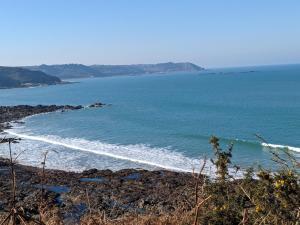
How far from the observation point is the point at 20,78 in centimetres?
15375

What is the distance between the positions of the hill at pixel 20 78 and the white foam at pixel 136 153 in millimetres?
111010

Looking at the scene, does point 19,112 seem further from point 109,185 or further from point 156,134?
point 109,185

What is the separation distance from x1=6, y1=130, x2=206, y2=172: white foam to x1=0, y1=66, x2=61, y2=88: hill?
364 feet

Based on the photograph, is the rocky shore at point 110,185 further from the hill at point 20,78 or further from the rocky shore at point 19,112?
the hill at point 20,78

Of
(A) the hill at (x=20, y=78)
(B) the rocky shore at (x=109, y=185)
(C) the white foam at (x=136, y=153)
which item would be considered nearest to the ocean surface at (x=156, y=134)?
(C) the white foam at (x=136, y=153)

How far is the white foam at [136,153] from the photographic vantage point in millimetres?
26359

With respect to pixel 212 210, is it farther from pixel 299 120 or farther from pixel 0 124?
pixel 0 124

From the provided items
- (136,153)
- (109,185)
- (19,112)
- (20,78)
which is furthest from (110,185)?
(20,78)

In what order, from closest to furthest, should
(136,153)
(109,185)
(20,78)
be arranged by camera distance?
(109,185) < (136,153) < (20,78)

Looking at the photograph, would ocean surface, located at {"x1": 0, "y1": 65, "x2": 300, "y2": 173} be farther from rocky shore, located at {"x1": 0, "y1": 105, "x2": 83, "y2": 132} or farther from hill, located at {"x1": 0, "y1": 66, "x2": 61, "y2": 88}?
hill, located at {"x1": 0, "y1": 66, "x2": 61, "y2": 88}

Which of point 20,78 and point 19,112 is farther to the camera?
point 20,78

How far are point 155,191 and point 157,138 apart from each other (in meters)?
16.2

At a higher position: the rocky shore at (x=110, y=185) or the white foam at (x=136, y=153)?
the rocky shore at (x=110, y=185)

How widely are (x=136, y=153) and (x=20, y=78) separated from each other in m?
130
